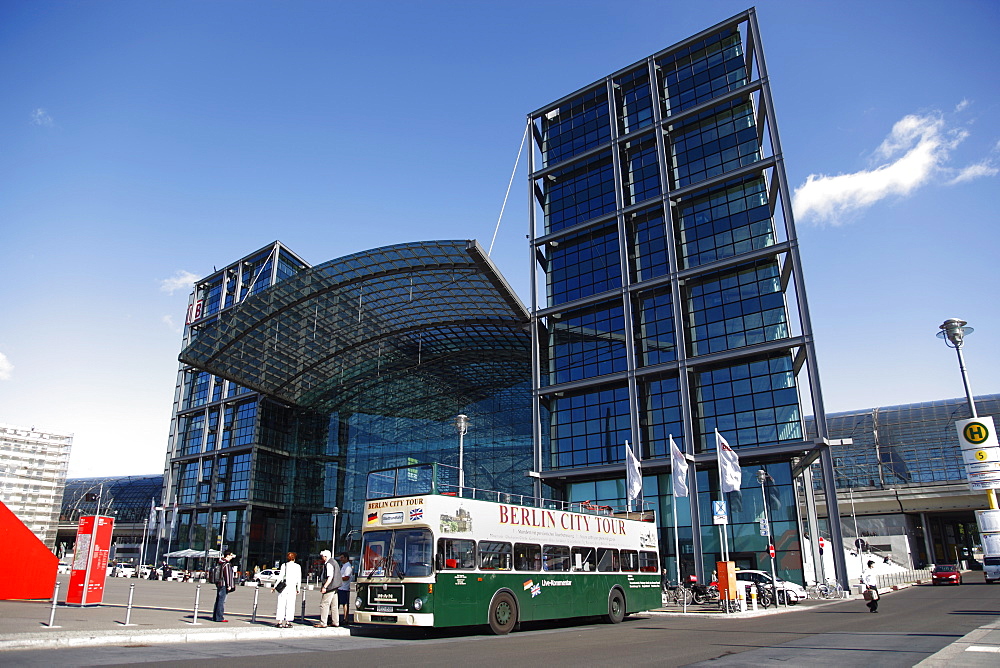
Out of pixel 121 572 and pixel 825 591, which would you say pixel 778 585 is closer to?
pixel 825 591

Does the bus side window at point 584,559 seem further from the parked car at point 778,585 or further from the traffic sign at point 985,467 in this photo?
the traffic sign at point 985,467

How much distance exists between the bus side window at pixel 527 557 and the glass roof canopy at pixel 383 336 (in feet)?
84.8

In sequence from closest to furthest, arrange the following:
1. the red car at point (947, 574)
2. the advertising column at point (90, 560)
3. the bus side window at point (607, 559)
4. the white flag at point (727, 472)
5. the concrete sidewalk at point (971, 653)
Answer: the concrete sidewalk at point (971, 653) → the advertising column at point (90, 560) → the bus side window at point (607, 559) → the white flag at point (727, 472) → the red car at point (947, 574)

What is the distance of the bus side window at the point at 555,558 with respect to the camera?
61.8 ft

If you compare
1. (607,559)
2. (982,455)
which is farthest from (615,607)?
(982,455)

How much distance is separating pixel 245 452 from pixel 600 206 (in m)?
45.3

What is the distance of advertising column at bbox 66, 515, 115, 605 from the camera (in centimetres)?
1934

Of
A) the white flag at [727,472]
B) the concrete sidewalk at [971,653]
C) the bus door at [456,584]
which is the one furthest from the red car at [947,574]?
the bus door at [456,584]

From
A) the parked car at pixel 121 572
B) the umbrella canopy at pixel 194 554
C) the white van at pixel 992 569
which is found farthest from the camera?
the parked car at pixel 121 572

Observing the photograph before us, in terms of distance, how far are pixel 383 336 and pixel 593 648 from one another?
48.2 meters

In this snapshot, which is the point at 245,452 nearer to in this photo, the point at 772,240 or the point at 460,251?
the point at 460,251

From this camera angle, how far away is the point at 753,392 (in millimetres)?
38375

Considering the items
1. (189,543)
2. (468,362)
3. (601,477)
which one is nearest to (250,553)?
(189,543)

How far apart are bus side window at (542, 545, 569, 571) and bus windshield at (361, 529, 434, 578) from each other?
4.31 m
